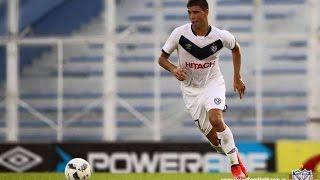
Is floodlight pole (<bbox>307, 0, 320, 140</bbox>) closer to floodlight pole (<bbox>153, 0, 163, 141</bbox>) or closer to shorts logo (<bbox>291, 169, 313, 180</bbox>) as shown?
floodlight pole (<bbox>153, 0, 163, 141</bbox>)

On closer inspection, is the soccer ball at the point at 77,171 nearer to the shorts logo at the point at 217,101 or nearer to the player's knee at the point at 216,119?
the player's knee at the point at 216,119

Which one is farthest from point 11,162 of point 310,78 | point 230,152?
point 230,152

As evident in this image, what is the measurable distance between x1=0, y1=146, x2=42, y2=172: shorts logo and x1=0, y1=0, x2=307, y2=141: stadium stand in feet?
8.73

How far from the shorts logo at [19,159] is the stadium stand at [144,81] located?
266 cm

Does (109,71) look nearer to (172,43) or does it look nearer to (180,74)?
(172,43)

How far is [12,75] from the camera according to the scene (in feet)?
67.3

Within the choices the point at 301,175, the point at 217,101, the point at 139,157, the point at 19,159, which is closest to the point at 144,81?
the point at 139,157

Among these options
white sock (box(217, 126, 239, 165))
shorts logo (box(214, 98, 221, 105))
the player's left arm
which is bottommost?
white sock (box(217, 126, 239, 165))

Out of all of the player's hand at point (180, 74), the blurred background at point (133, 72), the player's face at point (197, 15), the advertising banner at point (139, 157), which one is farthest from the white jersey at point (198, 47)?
the blurred background at point (133, 72)

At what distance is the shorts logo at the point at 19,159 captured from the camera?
1773cm

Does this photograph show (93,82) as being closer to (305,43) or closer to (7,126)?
(7,126)

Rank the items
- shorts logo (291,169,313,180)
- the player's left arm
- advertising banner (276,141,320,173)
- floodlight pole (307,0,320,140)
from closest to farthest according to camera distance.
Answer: shorts logo (291,169,313,180) → the player's left arm → advertising banner (276,141,320,173) → floodlight pole (307,0,320,140)

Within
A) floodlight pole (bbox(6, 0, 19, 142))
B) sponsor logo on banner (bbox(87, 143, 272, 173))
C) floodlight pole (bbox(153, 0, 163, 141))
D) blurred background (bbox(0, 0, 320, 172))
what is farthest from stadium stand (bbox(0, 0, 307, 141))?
sponsor logo on banner (bbox(87, 143, 272, 173))

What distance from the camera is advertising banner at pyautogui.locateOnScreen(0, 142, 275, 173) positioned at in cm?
1738
